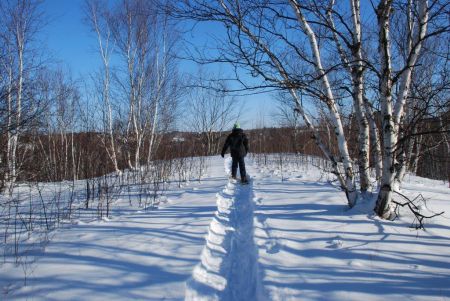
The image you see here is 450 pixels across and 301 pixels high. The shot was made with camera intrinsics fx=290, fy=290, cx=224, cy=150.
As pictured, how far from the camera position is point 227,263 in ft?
10.0

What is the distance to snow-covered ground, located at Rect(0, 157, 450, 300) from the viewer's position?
7.68 feet

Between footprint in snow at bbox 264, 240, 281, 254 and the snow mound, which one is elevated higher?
footprint in snow at bbox 264, 240, 281, 254

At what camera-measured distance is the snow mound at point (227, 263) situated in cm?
249

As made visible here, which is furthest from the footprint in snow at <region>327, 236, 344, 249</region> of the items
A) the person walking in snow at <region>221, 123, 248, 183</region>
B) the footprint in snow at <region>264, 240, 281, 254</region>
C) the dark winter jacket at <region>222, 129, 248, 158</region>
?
the dark winter jacket at <region>222, 129, 248, 158</region>

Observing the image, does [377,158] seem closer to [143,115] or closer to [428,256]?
[428,256]

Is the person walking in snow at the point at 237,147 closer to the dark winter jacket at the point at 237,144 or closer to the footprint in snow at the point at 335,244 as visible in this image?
the dark winter jacket at the point at 237,144

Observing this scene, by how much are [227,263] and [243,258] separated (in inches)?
8.2

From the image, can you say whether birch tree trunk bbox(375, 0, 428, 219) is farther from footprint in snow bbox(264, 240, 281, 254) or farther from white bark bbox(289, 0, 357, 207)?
footprint in snow bbox(264, 240, 281, 254)

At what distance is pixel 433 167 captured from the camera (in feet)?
64.3

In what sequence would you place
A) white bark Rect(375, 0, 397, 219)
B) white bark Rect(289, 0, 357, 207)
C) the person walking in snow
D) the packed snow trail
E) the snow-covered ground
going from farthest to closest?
the person walking in snow
white bark Rect(289, 0, 357, 207)
white bark Rect(375, 0, 397, 219)
the packed snow trail
the snow-covered ground

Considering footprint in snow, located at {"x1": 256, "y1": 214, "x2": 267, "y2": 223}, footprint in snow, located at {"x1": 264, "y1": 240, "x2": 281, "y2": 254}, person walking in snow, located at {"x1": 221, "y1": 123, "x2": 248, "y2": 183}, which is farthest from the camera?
person walking in snow, located at {"x1": 221, "y1": 123, "x2": 248, "y2": 183}

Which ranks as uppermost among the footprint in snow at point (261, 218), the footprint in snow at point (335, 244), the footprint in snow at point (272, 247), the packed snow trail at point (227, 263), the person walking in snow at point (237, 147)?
the person walking in snow at point (237, 147)

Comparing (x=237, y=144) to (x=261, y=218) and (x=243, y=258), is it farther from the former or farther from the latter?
(x=243, y=258)

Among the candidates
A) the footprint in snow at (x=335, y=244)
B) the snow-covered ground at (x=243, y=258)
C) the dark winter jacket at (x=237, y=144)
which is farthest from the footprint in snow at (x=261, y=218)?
the dark winter jacket at (x=237, y=144)
